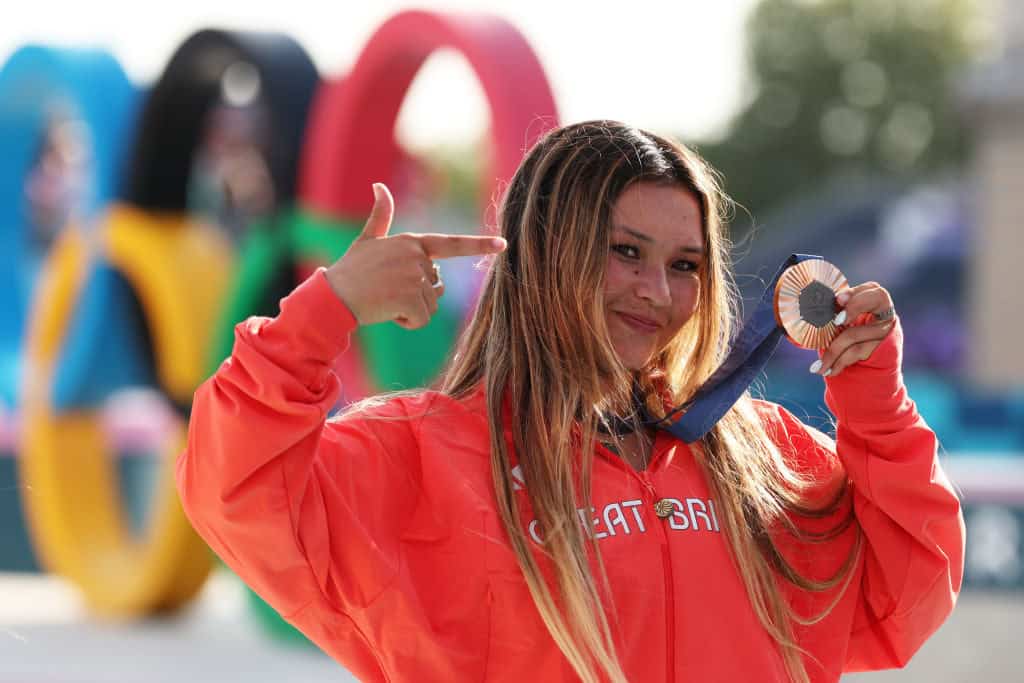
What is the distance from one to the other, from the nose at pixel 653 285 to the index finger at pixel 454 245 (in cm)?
25

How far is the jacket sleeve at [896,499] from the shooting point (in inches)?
78.2

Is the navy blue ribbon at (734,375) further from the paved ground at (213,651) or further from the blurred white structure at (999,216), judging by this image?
the blurred white structure at (999,216)

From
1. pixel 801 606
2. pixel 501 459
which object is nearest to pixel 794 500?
pixel 801 606

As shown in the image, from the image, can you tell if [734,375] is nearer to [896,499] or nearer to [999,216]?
[896,499]

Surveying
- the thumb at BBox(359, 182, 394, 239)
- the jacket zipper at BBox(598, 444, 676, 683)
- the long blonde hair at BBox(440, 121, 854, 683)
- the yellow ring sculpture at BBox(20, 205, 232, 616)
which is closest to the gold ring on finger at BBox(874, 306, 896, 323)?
the long blonde hair at BBox(440, 121, 854, 683)

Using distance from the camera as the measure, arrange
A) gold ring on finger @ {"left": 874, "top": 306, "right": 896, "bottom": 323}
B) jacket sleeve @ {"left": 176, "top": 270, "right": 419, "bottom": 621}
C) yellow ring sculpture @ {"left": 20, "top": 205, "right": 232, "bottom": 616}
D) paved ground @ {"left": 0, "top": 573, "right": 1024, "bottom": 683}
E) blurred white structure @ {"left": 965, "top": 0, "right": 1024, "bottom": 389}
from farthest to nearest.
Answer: blurred white structure @ {"left": 965, "top": 0, "right": 1024, "bottom": 389}, yellow ring sculpture @ {"left": 20, "top": 205, "right": 232, "bottom": 616}, paved ground @ {"left": 0, "top": 573, "right": 1024, "bottom": 683}, gold ring on finger @ {"left": 874, "top": 306, "right": 896, "bottom": 323}, jacket sleeve @ {"left": 176, "top": 270, "right": 419, "bottom": 621}

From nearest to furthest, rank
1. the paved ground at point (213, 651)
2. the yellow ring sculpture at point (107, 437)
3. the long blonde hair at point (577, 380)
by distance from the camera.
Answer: the long blonde hair at point (577, 380)
the paved ground at point (213, 651)
the yellow ring sculpture at point (107, 437)

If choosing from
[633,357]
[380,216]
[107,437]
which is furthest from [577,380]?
[107,437]

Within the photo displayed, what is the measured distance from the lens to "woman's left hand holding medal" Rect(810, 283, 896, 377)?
195cm

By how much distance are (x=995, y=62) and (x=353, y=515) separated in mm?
15262

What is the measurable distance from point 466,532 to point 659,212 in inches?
19.9

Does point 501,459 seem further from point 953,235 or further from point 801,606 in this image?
point 953,235

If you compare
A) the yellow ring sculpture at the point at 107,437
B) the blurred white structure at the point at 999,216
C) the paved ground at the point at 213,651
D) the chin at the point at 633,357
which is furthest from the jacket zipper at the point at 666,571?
the blurred white structure at the point at 999,216

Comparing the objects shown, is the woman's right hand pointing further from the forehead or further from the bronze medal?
the bronze medal
